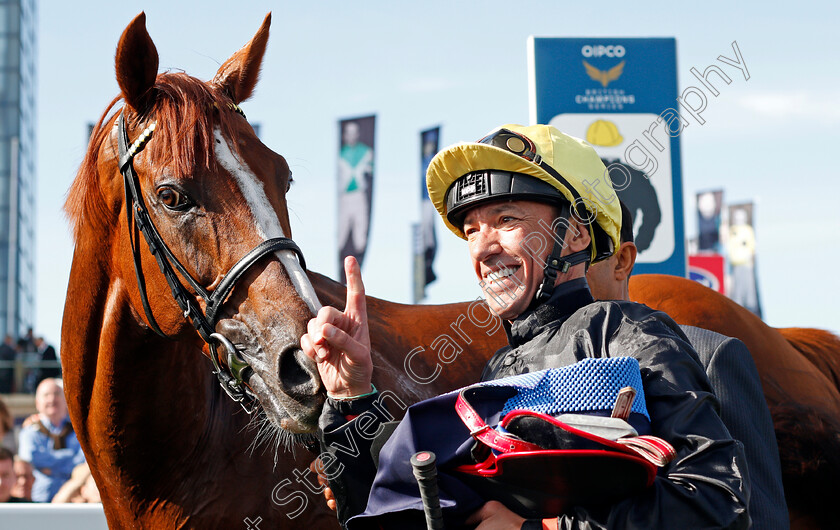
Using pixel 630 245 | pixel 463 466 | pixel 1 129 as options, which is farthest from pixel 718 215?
pixel 463 466

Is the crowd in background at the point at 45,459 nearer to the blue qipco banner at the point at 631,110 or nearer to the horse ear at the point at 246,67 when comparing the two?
the horse ear at the point at 246,67

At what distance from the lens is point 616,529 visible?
55.3 inches

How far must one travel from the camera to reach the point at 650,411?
157 cm

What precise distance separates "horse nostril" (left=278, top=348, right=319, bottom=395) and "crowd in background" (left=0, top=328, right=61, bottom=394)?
31.7 ft

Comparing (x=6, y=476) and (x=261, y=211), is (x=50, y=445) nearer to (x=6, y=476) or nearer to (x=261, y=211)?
(x=6, y=476)

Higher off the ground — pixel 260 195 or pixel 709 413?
pixel 260 195

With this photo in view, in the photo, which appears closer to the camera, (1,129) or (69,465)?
(69,465)

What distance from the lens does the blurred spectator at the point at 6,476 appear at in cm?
634

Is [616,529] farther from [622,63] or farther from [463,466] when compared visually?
[622,63]

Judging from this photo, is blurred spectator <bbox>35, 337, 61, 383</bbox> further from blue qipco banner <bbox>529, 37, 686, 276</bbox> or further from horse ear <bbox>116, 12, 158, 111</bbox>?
horse ear <bbox>116, 12, 158, 111</bbox>

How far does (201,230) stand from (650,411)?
1749mm

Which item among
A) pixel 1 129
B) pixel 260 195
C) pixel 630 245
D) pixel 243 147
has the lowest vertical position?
pixel 630 245

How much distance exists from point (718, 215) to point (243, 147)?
103 ft

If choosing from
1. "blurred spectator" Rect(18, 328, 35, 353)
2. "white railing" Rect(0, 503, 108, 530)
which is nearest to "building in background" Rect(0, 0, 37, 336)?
"blurred spectator" Rect(18, 328, 35, 353)
